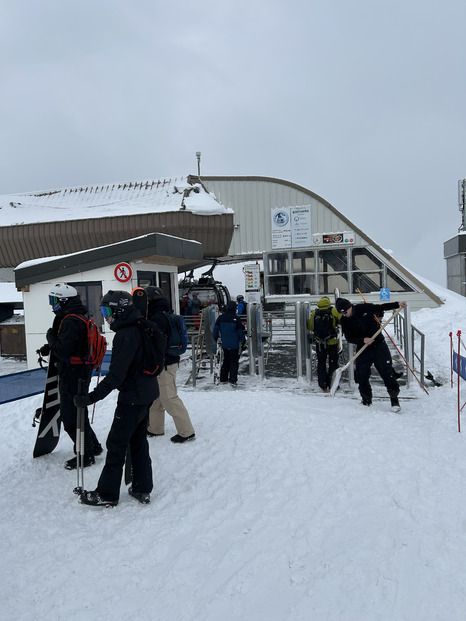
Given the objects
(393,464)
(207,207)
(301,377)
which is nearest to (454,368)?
(301,377)

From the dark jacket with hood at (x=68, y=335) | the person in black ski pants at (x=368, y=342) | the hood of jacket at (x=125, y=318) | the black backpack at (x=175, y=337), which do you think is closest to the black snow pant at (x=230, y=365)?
the person in black ski pants at (x=368, y=342)

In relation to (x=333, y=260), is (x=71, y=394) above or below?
below

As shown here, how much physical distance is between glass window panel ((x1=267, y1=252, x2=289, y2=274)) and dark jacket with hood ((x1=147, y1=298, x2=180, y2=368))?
57.4 feet

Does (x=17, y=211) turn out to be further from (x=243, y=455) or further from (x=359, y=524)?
(x=359, y=524)

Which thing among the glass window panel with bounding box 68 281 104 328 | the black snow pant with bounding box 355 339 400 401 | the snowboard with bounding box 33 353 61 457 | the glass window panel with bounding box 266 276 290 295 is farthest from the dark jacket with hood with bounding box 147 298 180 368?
the glass window panel with bounding box 266 276 290 295

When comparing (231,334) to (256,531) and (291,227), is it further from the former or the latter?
(291,227)

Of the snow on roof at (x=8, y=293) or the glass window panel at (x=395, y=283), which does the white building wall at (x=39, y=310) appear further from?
the glass window panel at (x=395, y=283)

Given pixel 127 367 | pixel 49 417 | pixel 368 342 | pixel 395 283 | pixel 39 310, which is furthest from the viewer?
pixel 395 283

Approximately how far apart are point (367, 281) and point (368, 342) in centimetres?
→ 1544

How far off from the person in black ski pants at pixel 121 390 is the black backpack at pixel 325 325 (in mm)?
4372

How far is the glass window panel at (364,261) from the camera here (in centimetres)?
2108

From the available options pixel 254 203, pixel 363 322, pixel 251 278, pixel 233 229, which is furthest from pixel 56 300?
pixel 254 203

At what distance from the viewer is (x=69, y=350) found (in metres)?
4.50

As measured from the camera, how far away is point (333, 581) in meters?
2.80
